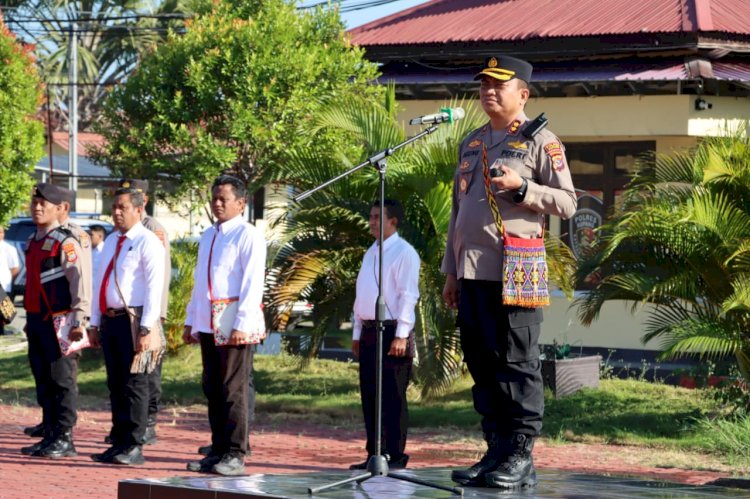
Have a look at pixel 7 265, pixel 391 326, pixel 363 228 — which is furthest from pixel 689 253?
pixel 7 265

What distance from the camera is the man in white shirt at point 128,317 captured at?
9695 mm

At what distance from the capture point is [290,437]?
473 inches

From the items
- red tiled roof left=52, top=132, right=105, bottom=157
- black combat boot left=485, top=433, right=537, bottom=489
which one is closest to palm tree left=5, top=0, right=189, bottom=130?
red tiled roof left=52, top=132, right=105, bottom=157

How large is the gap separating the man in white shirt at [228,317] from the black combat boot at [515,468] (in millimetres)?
3135

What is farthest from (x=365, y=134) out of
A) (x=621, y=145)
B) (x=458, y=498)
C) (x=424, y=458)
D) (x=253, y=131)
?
(x=458, y=498)

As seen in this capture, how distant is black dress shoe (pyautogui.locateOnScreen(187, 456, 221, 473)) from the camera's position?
30.3 feet

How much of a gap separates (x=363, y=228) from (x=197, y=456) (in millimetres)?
3583

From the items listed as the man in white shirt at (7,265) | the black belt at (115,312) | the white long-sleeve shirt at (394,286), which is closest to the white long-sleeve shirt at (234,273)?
the black belt at (115,312)

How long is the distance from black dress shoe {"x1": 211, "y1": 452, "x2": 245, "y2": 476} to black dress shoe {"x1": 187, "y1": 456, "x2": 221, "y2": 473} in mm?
52

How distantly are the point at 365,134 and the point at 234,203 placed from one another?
13.9 ft

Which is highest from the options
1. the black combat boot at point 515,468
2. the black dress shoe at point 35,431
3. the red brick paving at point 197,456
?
the black combat boot at point 515,468

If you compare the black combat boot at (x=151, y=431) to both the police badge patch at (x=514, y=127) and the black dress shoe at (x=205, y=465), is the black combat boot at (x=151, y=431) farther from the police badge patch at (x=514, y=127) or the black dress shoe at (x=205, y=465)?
the police badge patch at (x=514, y=127)

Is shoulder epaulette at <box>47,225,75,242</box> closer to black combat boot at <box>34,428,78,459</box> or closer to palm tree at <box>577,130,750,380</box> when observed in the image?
black combat boot at <box>34,428,78,459</box>

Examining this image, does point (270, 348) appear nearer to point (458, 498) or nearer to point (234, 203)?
point (234, 203)
